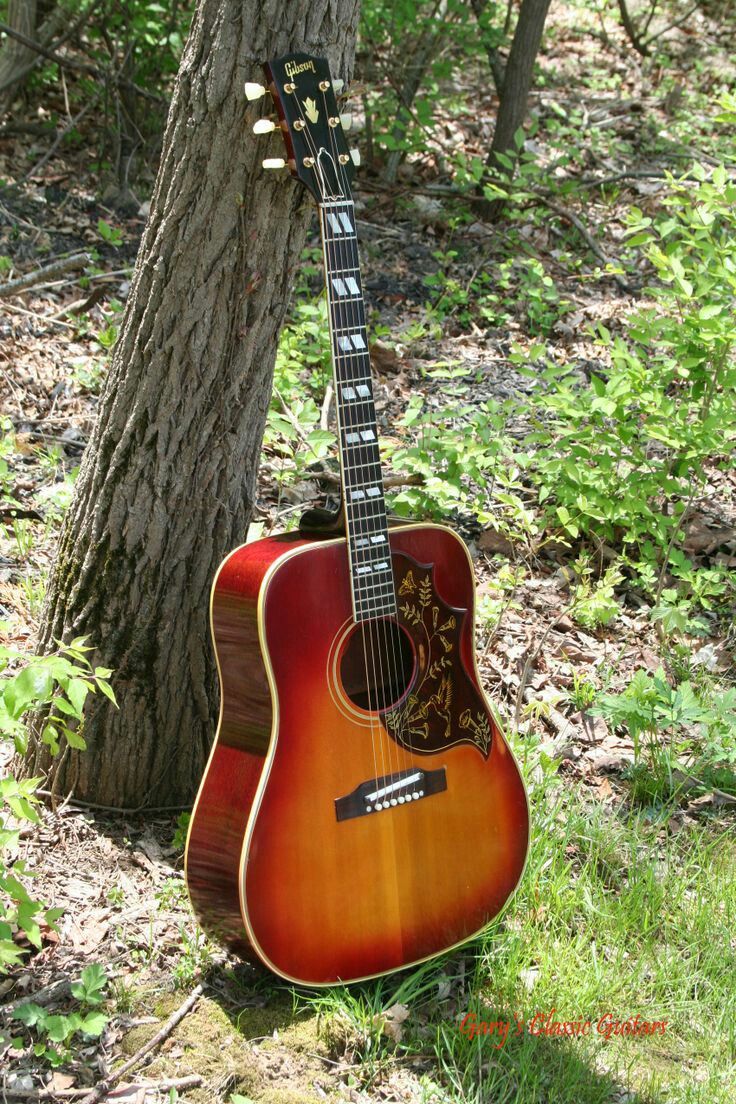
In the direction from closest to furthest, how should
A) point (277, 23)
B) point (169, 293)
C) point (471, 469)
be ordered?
point (277, 23) < point (169, 293) < point (471, 469)

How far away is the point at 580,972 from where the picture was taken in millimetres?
2389

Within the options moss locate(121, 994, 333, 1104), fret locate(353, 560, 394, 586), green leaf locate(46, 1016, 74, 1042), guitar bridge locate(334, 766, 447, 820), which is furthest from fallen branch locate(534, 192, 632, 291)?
green leaf locate(46, 1016, 74, 1042)

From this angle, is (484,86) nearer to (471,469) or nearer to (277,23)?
(471,469)

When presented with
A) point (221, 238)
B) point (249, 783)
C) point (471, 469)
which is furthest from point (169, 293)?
point (471, 469)

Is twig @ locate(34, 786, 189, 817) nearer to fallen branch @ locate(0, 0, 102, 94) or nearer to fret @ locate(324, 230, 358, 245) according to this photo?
fret @ locate(324, 230, 358, 245)

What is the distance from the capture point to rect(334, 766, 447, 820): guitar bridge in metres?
2.27

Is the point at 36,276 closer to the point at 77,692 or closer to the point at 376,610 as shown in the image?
the point at 376,610

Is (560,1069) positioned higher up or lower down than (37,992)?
lower down

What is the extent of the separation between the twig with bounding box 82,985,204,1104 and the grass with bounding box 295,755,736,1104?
0.24 m

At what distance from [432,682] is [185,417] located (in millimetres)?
862

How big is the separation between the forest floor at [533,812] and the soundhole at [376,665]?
1.78ft

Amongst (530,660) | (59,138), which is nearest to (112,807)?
(530,660)

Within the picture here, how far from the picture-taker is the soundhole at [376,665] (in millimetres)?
2322

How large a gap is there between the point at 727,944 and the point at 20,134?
5499mm
